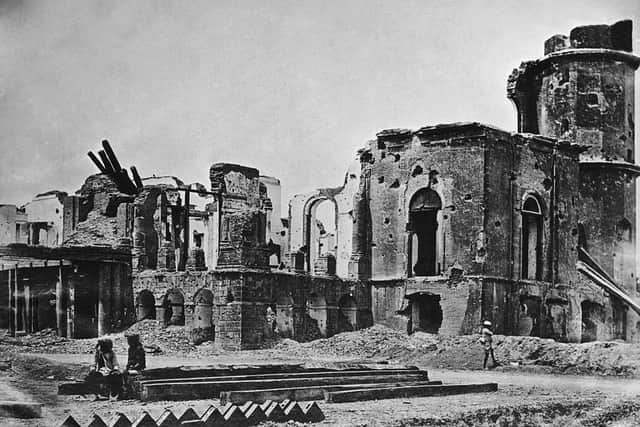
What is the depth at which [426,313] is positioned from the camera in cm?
2764

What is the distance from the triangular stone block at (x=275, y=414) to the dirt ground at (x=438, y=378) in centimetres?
58

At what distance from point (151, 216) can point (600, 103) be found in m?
16.0

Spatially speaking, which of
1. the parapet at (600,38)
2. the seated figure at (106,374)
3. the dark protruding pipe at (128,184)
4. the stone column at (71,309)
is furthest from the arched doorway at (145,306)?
the parapet at (600,38)

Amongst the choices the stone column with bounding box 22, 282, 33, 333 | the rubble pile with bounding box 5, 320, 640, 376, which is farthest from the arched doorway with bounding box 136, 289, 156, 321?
the stone column with bounding box 22, 282, 33, 333

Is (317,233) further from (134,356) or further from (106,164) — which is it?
(134,356)

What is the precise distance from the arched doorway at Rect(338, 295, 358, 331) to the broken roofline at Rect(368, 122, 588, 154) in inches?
192

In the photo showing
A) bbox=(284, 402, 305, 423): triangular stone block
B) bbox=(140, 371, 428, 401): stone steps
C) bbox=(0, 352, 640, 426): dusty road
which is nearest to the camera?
bbox=(284, 402, 305, 423): triangular stone block

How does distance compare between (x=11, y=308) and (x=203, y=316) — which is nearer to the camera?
(x=203, y=316)

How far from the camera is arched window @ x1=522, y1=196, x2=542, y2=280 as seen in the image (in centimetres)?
2812

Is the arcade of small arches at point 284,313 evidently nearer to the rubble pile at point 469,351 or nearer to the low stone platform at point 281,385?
the rubble pile at point 469,351

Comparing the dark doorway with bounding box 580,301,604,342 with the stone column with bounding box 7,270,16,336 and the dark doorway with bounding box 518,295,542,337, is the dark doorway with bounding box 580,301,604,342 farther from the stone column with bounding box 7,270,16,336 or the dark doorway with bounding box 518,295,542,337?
the stone column with bounding box 7,270,16,336

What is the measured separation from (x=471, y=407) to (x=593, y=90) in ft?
68.8

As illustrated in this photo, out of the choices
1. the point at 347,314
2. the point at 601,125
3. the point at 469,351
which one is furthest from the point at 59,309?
the point at 601,125

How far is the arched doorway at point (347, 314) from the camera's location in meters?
27.6
